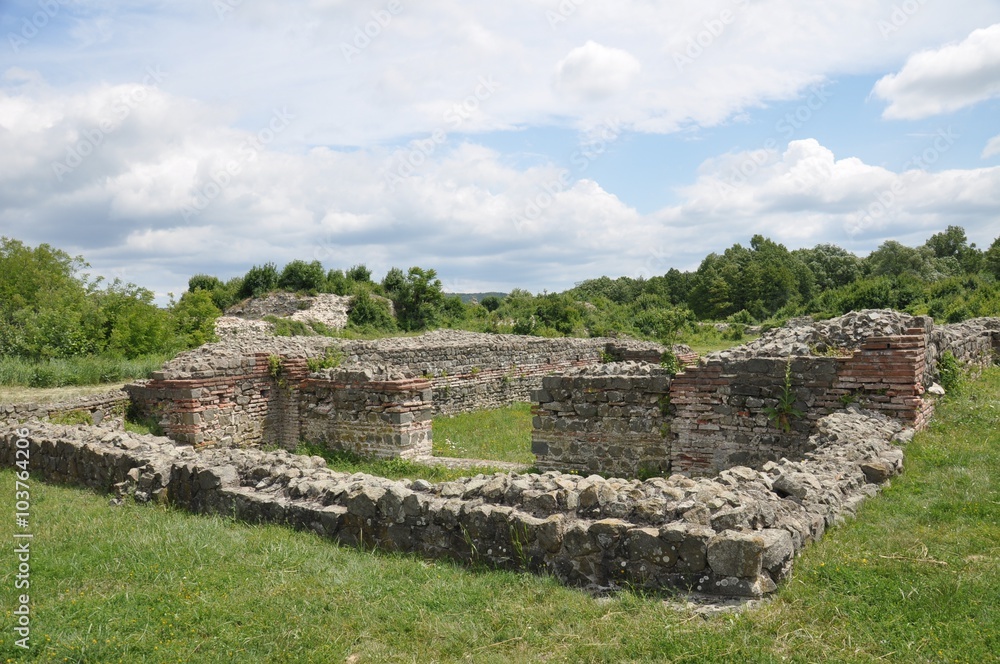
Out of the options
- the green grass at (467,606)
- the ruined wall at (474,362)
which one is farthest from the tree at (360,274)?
the green grass at (467,606)

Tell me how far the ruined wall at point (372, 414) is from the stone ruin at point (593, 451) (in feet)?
0.11

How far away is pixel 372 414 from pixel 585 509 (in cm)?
676

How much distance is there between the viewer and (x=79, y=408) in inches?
480

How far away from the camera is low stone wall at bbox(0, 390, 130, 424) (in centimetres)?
1169

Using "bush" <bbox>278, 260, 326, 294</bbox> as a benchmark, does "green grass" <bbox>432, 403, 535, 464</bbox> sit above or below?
below

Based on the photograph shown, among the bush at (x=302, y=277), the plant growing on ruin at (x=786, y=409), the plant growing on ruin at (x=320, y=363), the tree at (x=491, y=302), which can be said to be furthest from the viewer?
the tree at (x=491, y=302)

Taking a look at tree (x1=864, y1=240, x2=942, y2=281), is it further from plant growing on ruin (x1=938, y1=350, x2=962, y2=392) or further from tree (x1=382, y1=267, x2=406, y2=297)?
plant growing on ruin (x1=938, y1=350, x2=962, y2=392)

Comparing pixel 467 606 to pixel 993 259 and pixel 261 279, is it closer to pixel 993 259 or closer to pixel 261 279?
pixel 261 279

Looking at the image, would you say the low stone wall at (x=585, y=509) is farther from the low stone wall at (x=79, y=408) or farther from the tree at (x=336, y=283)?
the tree at (x=336, y=283)

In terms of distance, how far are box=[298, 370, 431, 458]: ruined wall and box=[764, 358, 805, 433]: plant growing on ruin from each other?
18.2 feet

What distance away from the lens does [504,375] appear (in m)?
18.6

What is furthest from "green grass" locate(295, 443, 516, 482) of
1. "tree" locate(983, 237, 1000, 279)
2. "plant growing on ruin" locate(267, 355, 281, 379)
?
"tree" locate(983, 237, 1000, 279)

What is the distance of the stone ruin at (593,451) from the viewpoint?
4500mm
